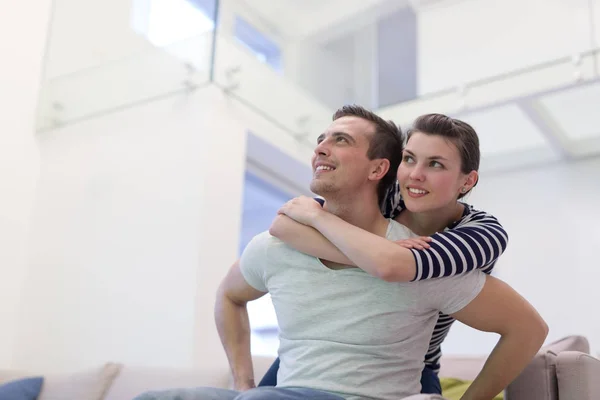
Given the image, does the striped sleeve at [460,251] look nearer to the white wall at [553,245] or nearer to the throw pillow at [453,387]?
the throw pillow at [453,387]

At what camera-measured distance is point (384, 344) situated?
1400 mm

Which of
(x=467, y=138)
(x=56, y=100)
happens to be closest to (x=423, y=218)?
(x=467, y=138)

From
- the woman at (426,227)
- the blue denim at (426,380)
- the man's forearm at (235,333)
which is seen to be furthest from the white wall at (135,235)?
the woman at (426,227)

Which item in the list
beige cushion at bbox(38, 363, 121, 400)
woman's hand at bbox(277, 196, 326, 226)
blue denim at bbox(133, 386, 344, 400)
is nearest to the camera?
blue denim at bbox(133, 386, 344, 400)

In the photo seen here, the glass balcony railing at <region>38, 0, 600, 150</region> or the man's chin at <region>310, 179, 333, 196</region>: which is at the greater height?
the glass balcony railing at <region>38, 0, 600, 150</region>

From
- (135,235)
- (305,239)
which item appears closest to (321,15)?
(135,235)

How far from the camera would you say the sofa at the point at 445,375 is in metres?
1.40

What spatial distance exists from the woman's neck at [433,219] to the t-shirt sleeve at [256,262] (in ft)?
1.14

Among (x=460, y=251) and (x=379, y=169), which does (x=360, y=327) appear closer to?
(x=460, y=251)

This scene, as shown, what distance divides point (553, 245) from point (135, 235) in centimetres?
300

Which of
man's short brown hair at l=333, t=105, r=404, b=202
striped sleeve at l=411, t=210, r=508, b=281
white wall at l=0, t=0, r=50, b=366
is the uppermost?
white wall at l=0, t=0, r=50, b=366

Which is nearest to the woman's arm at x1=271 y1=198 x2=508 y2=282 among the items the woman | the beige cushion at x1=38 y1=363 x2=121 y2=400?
the woman

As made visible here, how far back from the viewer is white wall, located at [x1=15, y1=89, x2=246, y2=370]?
3207 millimetres

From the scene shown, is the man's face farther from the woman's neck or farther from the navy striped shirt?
the navy striped shirt
